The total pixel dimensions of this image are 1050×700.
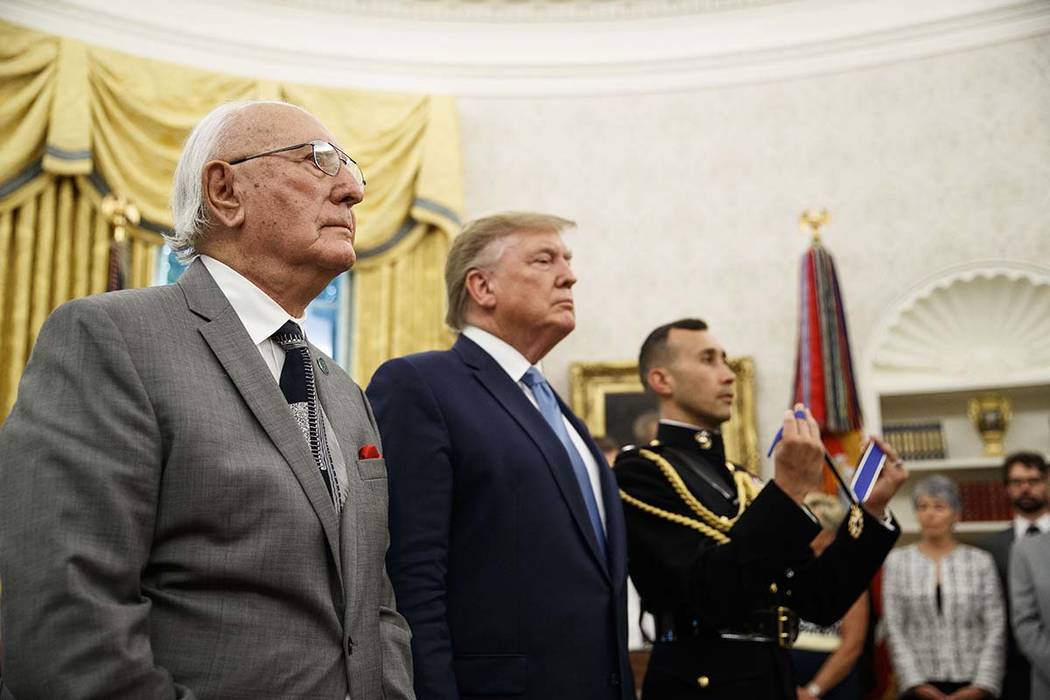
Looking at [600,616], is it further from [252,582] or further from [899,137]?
[899,137]

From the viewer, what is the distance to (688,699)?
2.48 m

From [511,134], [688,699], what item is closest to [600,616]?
[688,699]

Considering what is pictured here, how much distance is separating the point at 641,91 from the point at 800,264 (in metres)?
1.88

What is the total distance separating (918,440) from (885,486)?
3848 millimetres

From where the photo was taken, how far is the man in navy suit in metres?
1.94

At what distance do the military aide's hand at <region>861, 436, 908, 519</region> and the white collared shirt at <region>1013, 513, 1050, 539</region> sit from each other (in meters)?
2.80

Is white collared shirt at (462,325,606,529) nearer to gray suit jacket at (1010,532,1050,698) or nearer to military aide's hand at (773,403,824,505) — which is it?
military aide's hand at (773,403,824,505)

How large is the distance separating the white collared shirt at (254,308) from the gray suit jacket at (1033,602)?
399 centimetres

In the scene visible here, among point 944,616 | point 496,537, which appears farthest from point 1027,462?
point 496,537

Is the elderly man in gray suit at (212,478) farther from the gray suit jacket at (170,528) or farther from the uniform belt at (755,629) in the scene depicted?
the uniform belt at (755,629)

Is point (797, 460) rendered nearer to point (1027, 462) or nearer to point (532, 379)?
point (532, 379)

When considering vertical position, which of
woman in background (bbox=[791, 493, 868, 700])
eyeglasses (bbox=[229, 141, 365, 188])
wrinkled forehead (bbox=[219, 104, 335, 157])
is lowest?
woman in background (bbox=[791, 493, 868, 700])

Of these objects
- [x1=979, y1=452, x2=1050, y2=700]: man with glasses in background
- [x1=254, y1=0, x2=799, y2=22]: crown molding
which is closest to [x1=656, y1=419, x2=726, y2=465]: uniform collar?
[x1=979, y1=452, x2=1050, y2=700]: man with glasses in background

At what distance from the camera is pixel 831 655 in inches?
157
